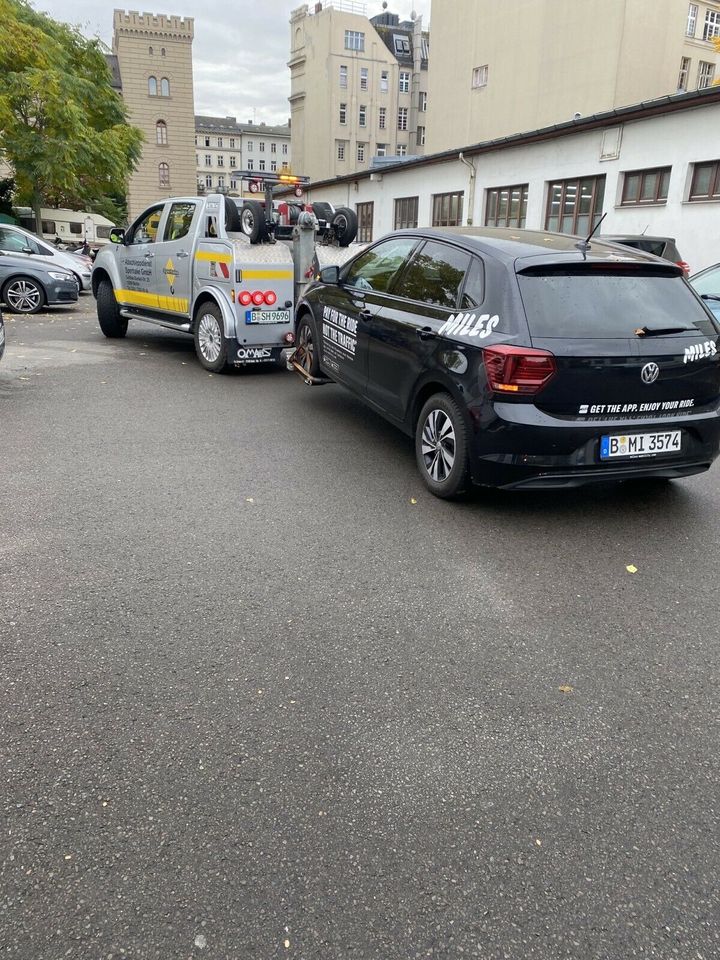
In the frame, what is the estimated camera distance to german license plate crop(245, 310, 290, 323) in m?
8.59

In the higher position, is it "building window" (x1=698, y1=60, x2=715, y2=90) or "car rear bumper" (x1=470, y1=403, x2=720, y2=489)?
"building window" (x1=698, y1=60, x2=715, y2=90)

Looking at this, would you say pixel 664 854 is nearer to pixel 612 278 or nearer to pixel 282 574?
pixel 282 574

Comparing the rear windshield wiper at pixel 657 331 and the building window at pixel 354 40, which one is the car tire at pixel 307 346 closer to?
the rear windshield wiper at pixel 657 331

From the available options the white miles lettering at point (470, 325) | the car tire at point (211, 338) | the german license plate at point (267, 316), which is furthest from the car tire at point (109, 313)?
the white miles lettering at point (470, 325)

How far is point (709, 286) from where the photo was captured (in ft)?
28.9

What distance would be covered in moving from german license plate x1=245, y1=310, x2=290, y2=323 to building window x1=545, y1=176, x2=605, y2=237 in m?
12.5

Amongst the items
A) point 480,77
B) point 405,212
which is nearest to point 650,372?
point 405,212

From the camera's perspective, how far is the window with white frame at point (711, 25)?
3972 centimetres

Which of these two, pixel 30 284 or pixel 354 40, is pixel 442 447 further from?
pixel 354 40

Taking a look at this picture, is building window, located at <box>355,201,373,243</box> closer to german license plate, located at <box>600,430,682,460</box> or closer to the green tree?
the green tree

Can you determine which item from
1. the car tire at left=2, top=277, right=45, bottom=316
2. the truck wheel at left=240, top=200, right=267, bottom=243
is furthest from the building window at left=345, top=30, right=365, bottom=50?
the truck wheel at left=240, top=200, right=267, bottom=243

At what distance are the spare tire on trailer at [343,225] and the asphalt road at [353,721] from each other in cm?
519

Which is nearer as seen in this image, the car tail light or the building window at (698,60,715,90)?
the car tail light

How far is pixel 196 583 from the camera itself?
3.72 m
